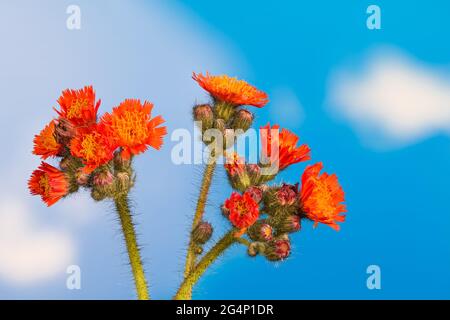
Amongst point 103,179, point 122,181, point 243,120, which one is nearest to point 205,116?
point 243,120

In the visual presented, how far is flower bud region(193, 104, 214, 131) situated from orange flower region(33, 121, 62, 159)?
91 cm

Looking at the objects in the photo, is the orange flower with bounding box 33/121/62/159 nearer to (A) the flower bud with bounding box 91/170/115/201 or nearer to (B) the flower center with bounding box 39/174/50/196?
(B) the flower center with bounding box 39/174/50/196

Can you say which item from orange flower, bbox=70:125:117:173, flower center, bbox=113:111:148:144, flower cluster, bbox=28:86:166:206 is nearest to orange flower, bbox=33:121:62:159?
flower cluster, bbox=28:86:166:206

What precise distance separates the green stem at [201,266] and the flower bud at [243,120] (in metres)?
0.79

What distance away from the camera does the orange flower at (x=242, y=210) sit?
3756 millimetres

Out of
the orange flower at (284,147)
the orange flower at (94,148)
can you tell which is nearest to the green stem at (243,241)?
the orange flower at (284,147)

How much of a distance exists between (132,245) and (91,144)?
2.24 ft

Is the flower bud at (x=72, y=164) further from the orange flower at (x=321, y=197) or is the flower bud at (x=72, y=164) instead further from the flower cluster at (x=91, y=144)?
the orange flower at (x=321, y=197)
